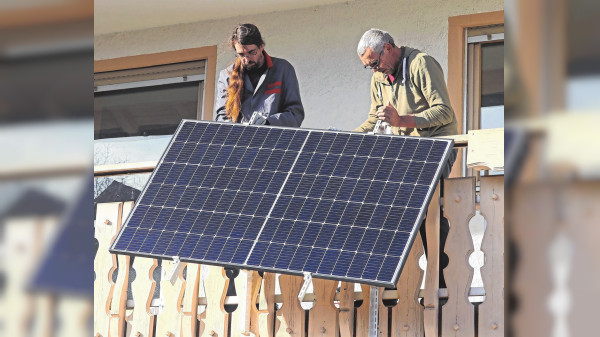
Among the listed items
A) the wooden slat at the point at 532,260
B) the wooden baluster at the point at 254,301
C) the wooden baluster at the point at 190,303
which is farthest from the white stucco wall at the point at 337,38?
the wooden slat at the point at 532,260

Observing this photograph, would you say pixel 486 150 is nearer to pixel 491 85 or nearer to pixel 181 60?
pixel 491 85

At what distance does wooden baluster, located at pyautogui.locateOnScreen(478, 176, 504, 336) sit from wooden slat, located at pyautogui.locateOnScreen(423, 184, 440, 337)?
0.24 meters

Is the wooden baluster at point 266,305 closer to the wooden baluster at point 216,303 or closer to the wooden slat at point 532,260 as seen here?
the wooden baluster at point 216,303

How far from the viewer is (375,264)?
15.7 ft

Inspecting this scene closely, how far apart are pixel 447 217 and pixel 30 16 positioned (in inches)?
178

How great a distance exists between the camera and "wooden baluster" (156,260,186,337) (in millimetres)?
5848

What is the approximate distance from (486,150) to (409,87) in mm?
1258

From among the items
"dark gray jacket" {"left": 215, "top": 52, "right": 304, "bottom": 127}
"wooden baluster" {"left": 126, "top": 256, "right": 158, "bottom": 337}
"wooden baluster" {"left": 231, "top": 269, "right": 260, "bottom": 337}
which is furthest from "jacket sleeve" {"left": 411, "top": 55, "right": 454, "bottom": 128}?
"wooden baluster" {"left": 126, "top": 256, "right": 158, "bottom": 337}

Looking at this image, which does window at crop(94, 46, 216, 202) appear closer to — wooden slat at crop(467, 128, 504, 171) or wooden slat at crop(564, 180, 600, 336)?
wooden slat at crop(467, 128, 504, 171)

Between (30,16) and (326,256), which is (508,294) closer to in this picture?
(30,16)

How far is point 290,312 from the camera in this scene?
5488 mm

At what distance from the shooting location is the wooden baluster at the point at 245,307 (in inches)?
219

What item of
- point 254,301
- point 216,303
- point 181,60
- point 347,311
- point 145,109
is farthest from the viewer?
point 145,109

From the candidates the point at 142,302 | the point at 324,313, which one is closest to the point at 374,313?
the point at 324,313
